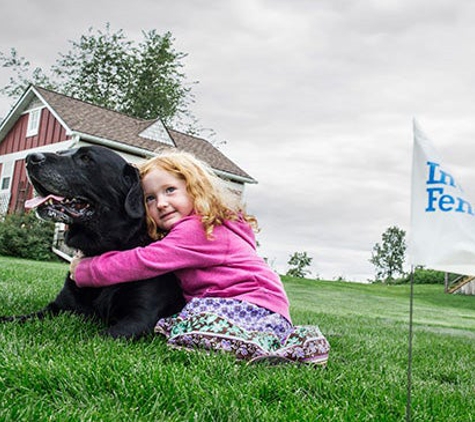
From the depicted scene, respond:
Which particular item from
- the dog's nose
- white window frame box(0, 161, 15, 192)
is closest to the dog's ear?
the dog's nose

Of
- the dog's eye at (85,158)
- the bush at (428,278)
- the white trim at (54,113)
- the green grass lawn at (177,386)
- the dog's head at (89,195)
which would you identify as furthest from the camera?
the bush at (428,278)

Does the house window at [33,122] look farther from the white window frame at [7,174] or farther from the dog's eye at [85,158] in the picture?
the dog's eye at [85,158]

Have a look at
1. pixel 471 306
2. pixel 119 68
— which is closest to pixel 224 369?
pixel 471 306

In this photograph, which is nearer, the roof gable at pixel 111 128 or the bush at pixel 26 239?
the bush at pixel 26 239

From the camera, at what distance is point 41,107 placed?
78.6ft

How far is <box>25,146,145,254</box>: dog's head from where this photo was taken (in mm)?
3025

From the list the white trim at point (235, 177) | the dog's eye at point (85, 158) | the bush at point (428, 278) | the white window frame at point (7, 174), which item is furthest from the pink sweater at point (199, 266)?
the bush at point (428, 278)

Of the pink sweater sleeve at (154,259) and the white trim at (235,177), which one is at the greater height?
the white trim at (235,177)

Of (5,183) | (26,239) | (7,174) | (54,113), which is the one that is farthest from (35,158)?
(7,174)

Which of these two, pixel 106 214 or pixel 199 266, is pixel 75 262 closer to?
pixel 106 214

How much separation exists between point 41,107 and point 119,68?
11.6 metres

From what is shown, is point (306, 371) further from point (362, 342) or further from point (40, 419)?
point (362, 342)

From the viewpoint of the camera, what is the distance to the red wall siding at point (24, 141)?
74.5 ft

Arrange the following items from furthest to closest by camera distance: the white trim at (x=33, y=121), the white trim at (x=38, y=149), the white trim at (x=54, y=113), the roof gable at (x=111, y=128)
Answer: the white trim at (x=33, y=121), the white trim at (x=38, y=149), the roof gable at (x=111, y=128), the white trim at (x=54, y=113)
